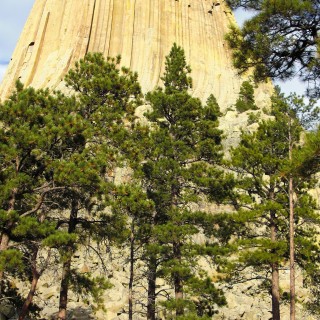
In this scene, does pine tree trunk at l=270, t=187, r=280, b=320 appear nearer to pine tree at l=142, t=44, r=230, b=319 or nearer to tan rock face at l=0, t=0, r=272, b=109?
pine tree at l=142, t=44, r=230, b=319

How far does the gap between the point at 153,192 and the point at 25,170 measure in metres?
5.12

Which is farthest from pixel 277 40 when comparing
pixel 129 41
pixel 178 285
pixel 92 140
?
pixel 129 41

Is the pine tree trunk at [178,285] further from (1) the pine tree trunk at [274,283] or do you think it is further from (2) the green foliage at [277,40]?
(2) the green foliage at [277,40]

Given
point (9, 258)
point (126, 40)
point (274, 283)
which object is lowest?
point (9, 258)

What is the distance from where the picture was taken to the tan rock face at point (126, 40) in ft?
144

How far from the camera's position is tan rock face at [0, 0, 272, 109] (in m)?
44.0

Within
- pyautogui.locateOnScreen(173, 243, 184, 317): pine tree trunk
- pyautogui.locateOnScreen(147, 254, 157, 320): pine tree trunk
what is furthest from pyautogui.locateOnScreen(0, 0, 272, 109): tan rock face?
pyautogui.locateOnScreen(147, 254, 157, 320): pine tree trunk

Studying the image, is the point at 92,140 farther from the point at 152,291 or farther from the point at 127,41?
the point at 127,41

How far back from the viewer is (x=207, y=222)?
14.9 metres

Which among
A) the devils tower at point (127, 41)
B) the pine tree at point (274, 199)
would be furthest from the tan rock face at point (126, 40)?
the pine tree at point (274, 199)

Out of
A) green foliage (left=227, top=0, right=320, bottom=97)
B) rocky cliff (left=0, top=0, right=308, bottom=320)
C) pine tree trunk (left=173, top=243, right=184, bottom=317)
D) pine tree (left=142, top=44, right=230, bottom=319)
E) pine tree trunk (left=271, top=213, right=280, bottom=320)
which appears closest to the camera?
green foliage (left=227, top=0, right=320, bottom=97)

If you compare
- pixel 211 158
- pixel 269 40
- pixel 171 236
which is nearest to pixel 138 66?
pixel 211 158

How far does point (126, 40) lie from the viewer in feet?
152

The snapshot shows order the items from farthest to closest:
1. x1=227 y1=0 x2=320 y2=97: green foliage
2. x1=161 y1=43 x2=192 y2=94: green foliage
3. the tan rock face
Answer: the tan rock face → x1=161 y1=43 x2=192 y2=94: green foliage → x1=227 y1=0 x2=320 y2=97: green foliage
